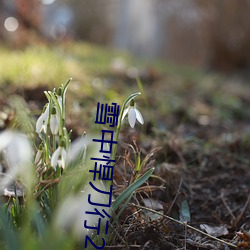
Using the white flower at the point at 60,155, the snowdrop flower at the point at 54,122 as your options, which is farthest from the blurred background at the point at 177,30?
the white flower at the point at 60,155

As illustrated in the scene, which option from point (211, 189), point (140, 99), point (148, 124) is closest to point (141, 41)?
point (140, 99)

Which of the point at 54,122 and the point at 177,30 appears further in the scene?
the point at 177,30

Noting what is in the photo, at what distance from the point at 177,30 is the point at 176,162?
742 cm

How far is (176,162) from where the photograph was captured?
85.9 inches

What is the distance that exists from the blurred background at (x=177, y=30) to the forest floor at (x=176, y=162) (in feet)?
8.28

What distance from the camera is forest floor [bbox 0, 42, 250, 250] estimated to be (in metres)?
1.34

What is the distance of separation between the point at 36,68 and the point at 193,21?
5547 millimetres

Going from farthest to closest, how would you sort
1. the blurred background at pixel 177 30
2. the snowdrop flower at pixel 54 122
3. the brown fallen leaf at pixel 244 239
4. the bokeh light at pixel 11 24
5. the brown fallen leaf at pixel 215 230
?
the blurred background at pixel 177 30 < the bokeh light at pixel 11 24 < the brown fallen leaf at pixel 215 230 < the brown fallen leaf at pixel 244 239 < the snowdrop flower at pixel 54 122

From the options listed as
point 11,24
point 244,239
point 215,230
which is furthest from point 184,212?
point 11,24

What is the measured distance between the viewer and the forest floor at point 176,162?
1.34 metres

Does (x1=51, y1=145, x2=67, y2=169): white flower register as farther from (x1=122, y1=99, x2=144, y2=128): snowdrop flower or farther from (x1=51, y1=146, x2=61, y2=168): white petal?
(x1=122, y1=99, x2=144, y2=128): snowdrop flower

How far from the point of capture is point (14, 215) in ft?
3.95

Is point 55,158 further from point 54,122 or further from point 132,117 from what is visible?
point 132,117

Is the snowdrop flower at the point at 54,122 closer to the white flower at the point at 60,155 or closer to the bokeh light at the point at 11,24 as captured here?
the white flower at the point at 60,155
